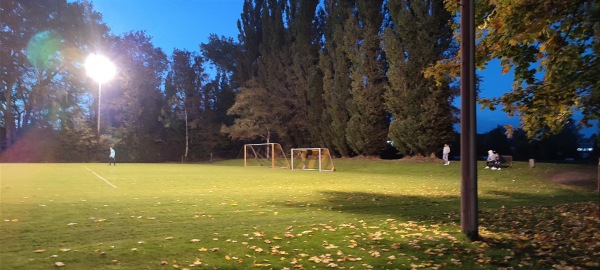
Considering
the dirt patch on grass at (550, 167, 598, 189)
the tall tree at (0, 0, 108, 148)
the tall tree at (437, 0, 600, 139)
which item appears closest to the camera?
the tall tree at (437, 0, 600, 139)

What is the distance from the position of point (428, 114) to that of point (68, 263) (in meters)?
30.9

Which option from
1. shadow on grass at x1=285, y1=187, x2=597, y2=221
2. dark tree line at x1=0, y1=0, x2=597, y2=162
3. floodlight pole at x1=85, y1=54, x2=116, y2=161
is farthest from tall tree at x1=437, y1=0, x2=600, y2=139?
floodlight pole at x1=85, y1=54, x2=116, y2=161

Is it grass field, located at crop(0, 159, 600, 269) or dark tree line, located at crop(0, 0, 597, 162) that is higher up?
dark tree line, located at crop(0, 0, 597, 162)

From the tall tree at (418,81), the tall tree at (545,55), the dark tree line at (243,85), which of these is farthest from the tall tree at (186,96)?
the tall tree at (545,55)

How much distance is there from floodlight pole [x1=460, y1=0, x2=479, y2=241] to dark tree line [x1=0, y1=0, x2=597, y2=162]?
25.5 metres

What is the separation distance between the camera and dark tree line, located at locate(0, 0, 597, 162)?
35594 mm

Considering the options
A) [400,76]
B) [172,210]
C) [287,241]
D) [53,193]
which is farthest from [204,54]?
[287,241]

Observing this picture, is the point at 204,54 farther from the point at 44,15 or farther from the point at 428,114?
the point at 428,114

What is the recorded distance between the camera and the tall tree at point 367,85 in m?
39.4

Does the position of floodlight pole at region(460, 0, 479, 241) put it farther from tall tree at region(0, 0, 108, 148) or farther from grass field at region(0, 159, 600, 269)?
tall tree at region(0, 0, 108, 148)

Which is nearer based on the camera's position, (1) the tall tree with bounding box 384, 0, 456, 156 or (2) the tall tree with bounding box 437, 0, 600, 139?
(2) the tall tree with bounding box 437, 0, 600, 139

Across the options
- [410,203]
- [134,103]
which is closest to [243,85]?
[134,103]

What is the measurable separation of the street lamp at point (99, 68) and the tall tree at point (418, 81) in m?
32.3

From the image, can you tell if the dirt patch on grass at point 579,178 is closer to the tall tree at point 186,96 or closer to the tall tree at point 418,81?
the tall tree at point 418,81
